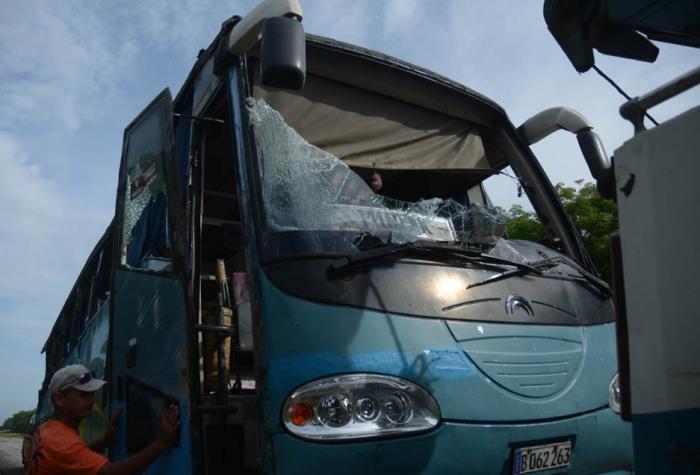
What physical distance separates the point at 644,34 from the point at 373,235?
5.09 feet

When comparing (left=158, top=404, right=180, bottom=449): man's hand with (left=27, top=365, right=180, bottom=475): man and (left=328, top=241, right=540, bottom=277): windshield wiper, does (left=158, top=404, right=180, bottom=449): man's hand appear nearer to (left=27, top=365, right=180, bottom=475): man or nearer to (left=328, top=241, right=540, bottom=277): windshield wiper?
(left=27, top=365, right=180, bottom=475): man

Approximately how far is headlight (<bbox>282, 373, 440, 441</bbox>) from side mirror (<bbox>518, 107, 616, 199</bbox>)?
2.15 meters

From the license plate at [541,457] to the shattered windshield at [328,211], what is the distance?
1.04m

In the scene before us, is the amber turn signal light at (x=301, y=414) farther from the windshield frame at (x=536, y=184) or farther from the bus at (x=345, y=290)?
the windshield frame at (x=536, y=184)

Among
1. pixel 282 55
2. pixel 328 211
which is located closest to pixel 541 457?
pixel 328 211

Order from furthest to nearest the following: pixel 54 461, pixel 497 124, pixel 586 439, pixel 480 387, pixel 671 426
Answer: pixel 497 124 → pixel 54 461 → pixel 586 439 → pixel 480 387 → pixel 671 426

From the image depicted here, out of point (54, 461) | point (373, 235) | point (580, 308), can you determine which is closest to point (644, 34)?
point (580, 308)

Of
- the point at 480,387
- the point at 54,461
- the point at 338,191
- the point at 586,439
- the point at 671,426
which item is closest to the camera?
the point at 671,426

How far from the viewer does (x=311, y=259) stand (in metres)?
2.59

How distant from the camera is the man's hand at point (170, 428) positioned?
2844mm

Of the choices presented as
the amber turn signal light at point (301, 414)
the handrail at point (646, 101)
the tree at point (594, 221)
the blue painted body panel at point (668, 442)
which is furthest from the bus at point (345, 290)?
the tree at point (594, 221)

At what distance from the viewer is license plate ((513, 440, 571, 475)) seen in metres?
2.44

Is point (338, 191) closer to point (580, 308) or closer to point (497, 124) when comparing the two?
point (580, 308)

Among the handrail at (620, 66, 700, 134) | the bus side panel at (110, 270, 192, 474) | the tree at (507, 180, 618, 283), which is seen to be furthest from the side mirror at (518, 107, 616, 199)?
the tree at (507, 180, 618, 283)
